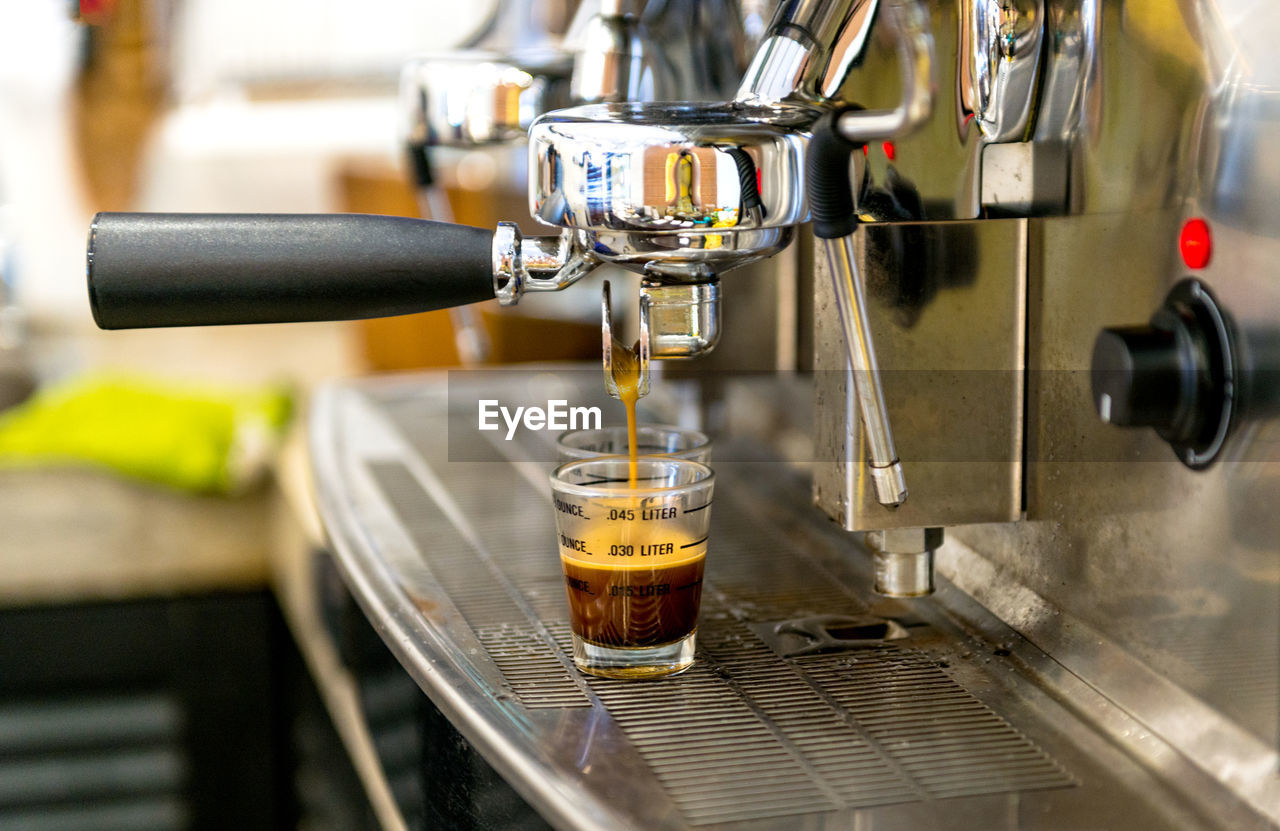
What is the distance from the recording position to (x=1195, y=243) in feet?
1.51

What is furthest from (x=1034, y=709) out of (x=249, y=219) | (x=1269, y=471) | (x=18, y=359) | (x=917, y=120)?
(x=18, y=359)

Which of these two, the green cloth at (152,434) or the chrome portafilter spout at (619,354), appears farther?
the green cloth at (152,434)

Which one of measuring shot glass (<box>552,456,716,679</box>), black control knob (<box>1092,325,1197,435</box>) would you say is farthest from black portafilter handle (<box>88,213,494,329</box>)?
black control knob (<box>1092,325,1197,435</box>)

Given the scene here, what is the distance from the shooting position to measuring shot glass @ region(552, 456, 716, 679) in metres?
0.52

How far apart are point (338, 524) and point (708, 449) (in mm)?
281

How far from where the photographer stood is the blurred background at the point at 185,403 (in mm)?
1336

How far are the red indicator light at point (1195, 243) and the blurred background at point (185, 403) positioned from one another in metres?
0.47

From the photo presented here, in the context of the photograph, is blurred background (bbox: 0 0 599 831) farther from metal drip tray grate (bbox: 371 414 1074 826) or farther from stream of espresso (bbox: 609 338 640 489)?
stream of espresso (bbox: 609 338 640 489)

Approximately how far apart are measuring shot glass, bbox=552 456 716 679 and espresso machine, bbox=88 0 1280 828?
0.02m

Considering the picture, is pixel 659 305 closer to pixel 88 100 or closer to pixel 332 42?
pixel 332 42

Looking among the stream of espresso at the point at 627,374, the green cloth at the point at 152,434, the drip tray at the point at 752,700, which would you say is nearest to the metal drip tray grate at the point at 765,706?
the drip tray at the point at 752,700

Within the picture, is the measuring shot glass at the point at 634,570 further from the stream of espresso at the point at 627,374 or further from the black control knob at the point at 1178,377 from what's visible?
the black control knob at the point at 1178,377

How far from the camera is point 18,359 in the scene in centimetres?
207

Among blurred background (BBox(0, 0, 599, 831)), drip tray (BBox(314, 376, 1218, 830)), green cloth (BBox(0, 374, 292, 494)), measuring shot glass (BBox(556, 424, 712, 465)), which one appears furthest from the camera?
green cloth (BBox(0, 374, 292, 494))
